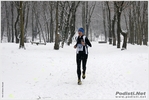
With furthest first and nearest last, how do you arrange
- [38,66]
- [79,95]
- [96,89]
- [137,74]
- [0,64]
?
[38,66], [0,64], [137,74], [96,89], [79,95]

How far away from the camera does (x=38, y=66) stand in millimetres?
12227

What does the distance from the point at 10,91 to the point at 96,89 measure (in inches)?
126

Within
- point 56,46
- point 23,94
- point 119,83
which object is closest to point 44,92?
point 23,94

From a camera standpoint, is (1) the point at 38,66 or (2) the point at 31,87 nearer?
(2) the point at 31,87

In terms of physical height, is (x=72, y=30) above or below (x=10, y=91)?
above

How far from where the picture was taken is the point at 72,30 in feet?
106

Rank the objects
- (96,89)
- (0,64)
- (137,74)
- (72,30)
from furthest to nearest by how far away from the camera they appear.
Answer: (72,30) → (0,64) → (137,74) → (96,89)

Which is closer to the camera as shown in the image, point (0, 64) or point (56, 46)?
point (0, 64)

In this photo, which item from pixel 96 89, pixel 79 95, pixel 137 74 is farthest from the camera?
pixel 137 74

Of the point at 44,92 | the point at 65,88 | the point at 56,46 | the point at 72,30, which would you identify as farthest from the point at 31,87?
the point at 72,30

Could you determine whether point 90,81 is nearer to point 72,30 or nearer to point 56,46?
point 56,46

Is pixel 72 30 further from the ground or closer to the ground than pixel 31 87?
further from the ground

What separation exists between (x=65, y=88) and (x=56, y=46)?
13.3 m

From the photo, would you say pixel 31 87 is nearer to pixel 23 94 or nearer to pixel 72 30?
pixel 23 94
